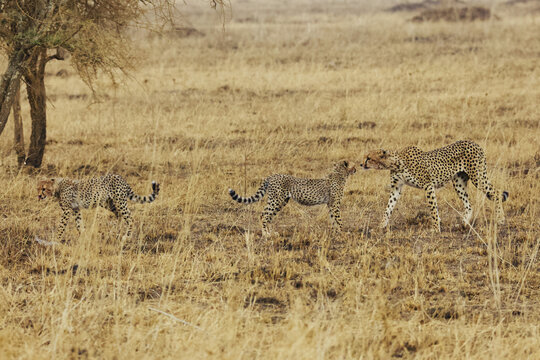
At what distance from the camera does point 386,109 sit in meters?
13.5

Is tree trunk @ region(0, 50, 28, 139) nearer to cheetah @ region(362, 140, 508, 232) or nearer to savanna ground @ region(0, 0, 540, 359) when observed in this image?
savanna ground @ region(0, 0, 540, 359)

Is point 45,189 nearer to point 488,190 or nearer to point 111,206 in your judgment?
point 111,206

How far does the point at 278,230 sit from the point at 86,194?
6.06ft

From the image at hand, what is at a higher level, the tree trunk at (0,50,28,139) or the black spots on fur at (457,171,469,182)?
the tree trunk at (0,50,28,139)

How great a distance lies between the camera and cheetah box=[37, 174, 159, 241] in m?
7.00

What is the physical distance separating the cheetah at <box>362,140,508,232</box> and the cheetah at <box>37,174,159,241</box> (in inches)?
86.1

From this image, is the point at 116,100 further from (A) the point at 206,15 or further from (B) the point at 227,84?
(A) the point at 206,15

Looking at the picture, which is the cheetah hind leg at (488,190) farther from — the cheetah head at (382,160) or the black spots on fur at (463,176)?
the cheetah head at (382,160)

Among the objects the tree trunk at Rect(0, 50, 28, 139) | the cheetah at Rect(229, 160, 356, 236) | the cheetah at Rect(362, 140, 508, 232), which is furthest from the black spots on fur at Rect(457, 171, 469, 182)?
the tree trunk at Rect(0, 50, 28, 139)

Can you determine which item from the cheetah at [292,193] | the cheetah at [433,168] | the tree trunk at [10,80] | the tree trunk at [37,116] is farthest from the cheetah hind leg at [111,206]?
the tree trunk at [37,116]

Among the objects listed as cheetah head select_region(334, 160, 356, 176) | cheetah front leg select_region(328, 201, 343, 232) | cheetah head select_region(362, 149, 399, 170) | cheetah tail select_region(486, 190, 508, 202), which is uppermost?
cheetah head select_region(362, 149, 399, 170)

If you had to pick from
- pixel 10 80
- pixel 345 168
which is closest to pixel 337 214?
pixel 345 168

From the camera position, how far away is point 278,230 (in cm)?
751

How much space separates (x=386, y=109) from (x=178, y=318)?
9.48 meters
